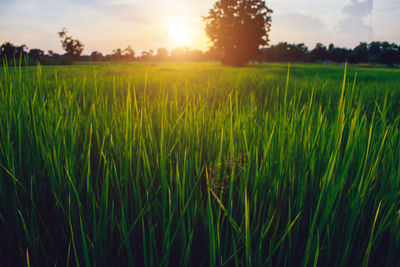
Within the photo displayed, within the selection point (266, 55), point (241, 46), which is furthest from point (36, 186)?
point (266, 55)

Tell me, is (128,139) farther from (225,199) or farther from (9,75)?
(9,75)

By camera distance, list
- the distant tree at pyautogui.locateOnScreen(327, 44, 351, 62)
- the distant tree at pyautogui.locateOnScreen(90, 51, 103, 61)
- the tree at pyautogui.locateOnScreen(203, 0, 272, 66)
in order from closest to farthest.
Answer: the tree at pyautogui.locateOnScreen(203, 0, 272, 66)
the distant tree at pyautogui.locateOnScreen(90, 51, 103, 61)
the distant tree at pyautogui.locateOnScreen(327, 44, 351, 62)

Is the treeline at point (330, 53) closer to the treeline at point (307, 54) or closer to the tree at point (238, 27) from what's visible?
the treeline at point (307, 54)

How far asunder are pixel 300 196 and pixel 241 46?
28.1 m

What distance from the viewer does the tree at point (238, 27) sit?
25.5 m

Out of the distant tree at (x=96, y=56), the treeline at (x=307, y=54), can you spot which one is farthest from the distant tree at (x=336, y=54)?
the distant tree at (x=96, y=56)

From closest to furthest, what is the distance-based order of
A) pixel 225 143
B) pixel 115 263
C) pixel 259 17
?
1. pixel 115 263
2. pixel 225 143
3. pixel 259 17

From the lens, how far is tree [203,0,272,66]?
25.5 meters

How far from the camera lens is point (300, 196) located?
0.50 meters

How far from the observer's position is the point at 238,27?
83.0ft

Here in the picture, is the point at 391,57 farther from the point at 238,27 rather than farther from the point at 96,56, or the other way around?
the point at 96,56

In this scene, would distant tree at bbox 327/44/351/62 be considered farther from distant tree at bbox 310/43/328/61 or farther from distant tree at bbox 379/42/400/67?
distant tree at bbox 379/42/400/67

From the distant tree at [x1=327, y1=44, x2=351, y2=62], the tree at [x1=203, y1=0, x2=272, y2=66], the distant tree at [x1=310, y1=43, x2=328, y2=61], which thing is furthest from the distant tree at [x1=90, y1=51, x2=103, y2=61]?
the distant tree at [x1=327, y1=44, x2=351, y2=62]

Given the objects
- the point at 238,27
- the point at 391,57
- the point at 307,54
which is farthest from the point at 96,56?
the point at 391,57
